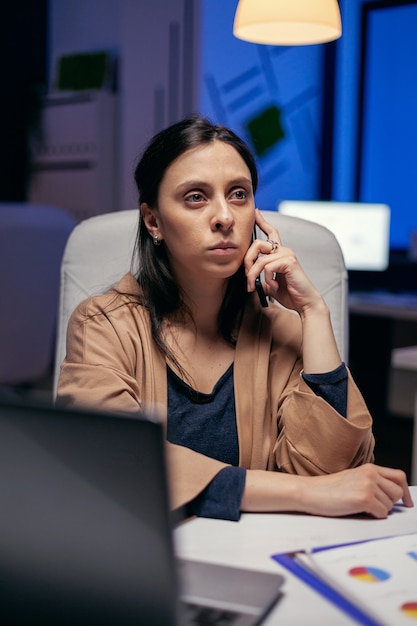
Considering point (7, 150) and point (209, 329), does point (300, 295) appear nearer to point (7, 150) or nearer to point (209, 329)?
point (209, 329)

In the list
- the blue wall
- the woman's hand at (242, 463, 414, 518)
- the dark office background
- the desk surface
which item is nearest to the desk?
the woman's hand at (242, 463, 414, 518)

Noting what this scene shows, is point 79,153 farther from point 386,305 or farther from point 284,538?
point 284,538

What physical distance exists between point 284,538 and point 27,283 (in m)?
2.44

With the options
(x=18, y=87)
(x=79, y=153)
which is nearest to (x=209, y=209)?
(x=79, y=153)

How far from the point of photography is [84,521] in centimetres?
56

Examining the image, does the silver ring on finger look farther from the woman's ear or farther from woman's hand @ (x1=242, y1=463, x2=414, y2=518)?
woman's hand @ (x1=242, y1=463, x2=414, y2=518)

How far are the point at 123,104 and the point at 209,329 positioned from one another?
305 cm

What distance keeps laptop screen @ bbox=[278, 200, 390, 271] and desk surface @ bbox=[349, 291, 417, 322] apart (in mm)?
201

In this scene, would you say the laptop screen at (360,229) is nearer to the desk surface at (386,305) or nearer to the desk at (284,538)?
the desk surface at (386,305)

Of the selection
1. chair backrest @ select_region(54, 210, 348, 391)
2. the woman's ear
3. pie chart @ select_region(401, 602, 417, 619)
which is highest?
the woman's ear

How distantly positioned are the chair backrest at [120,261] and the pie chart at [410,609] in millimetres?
864

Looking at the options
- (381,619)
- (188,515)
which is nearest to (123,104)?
(188,515)

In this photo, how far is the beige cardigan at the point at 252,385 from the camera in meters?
1.20

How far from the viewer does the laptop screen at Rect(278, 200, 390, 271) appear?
3.86 metres
